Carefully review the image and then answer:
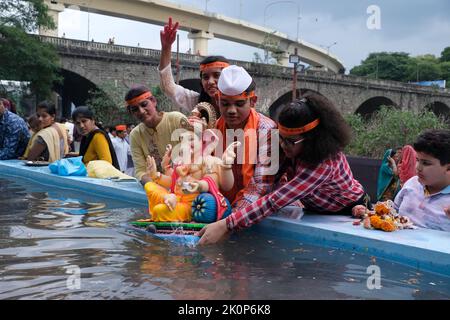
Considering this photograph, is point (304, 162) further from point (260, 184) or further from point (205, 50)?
point (205, 50)

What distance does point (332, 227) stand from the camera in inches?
140

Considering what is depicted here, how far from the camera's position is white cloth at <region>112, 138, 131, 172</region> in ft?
34.1

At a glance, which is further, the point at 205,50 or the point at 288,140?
the point at 205,50

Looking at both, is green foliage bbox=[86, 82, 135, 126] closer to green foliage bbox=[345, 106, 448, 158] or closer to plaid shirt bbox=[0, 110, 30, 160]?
green foliage bbox=[345, 106, 448, 158]

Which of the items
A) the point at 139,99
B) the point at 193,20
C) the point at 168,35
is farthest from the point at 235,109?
the point at 193,20

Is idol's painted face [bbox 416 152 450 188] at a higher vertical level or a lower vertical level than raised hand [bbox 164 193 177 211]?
higher

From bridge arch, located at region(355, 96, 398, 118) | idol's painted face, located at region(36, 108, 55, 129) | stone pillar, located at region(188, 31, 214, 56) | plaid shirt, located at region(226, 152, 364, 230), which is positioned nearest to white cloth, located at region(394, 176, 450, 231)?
plaid shirt, located at region(226, 152, 364, 230)

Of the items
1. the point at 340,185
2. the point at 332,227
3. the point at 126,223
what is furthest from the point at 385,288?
the point at 126,223

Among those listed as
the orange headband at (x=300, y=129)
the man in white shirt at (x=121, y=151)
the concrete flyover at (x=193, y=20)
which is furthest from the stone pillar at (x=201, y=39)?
the orange headband at (x=300, y=129)

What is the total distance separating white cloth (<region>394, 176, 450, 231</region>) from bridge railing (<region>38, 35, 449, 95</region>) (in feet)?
71.8

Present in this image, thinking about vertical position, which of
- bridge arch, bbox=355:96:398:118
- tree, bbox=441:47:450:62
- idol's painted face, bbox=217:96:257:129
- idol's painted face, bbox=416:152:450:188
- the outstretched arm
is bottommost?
idol's painted face, bbox=416:152:450:188

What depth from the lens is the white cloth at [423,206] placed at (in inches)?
137

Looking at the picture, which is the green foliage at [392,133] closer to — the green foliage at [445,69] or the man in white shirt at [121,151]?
the man in white shirt at [121,151]
